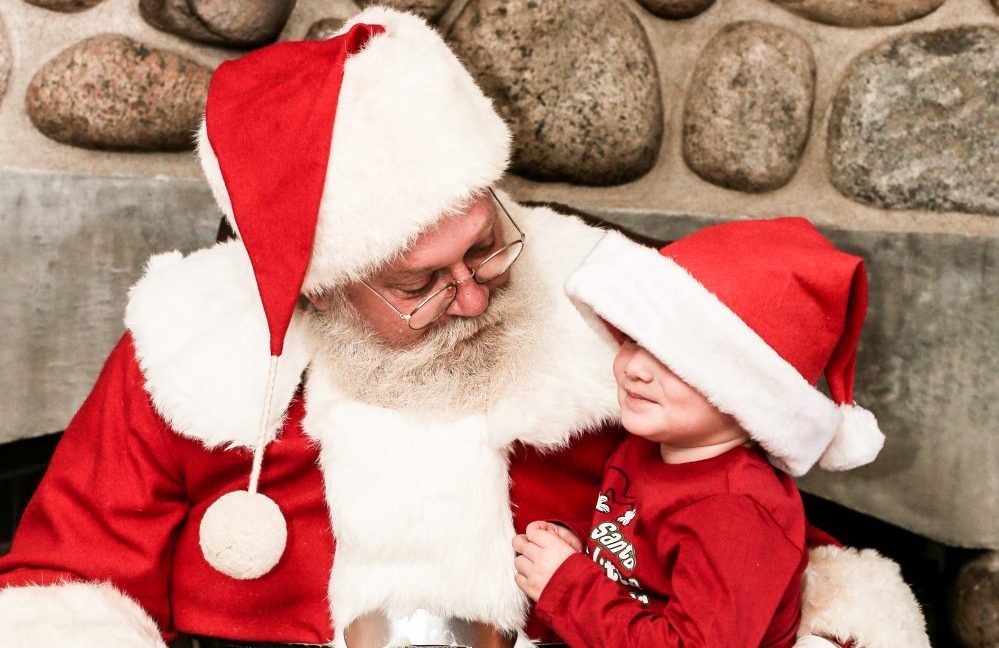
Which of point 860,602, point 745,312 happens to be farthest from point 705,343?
point 860,602

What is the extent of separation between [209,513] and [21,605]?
25cm

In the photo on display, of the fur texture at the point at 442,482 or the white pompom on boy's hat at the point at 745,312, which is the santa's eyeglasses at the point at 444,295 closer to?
the fur texture at the point at 442,482

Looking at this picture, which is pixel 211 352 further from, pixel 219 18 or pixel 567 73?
pixel 567 73

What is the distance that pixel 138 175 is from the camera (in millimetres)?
1635

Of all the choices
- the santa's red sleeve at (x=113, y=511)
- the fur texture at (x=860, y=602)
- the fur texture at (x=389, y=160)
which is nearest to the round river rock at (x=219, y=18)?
the fur texture at (x=389, y=160)

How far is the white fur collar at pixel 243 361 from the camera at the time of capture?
1331mm

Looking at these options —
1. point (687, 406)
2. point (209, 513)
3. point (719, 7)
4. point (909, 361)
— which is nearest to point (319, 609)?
point (209, 513)

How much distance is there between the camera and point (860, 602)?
129cm

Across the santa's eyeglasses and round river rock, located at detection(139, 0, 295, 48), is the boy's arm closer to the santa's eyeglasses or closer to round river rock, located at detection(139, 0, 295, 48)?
the santa's eyeglasses

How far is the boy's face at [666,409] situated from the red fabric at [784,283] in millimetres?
98

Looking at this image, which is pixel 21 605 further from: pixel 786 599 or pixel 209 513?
pixel 786 599

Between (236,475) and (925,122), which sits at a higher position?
(925,122)

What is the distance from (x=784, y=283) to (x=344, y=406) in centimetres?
58

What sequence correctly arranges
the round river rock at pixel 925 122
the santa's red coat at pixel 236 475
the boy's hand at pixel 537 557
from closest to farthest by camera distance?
the boy's hand at pixel 537 557 → the santa's red coat at pixel 236 475 → the round river rock at pixel 925 122
